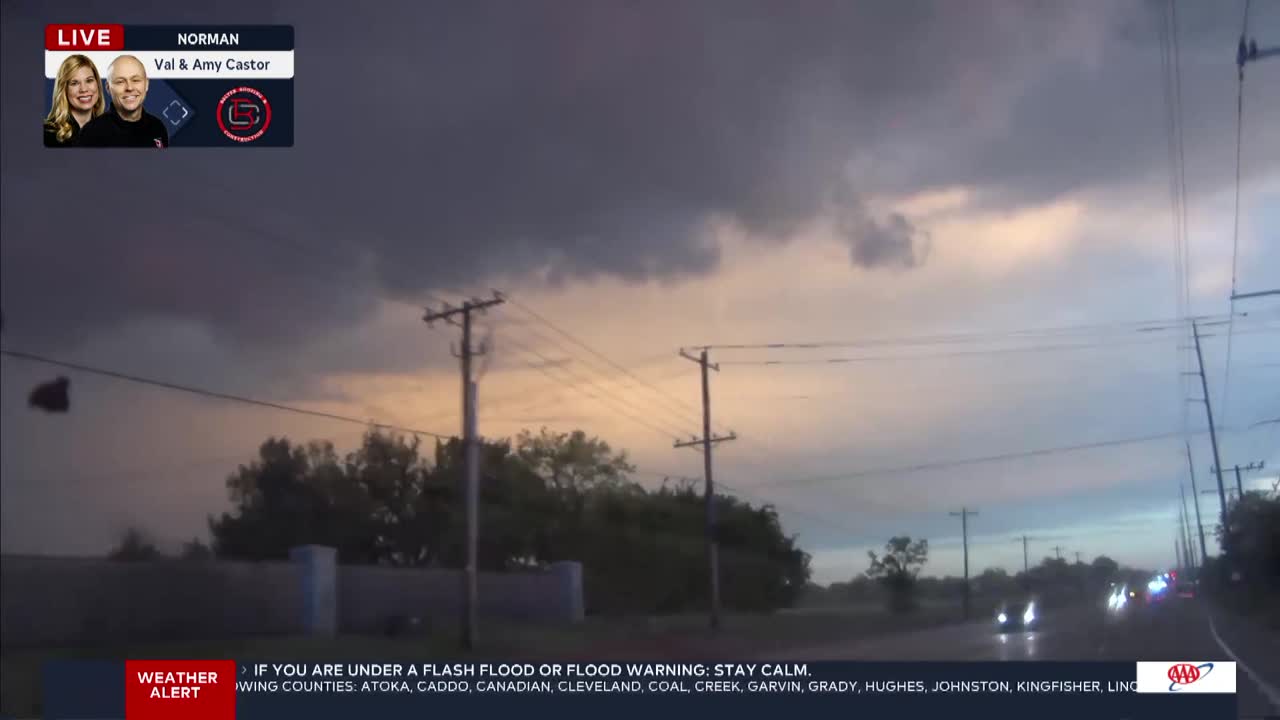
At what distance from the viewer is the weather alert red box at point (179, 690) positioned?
40.5 ft

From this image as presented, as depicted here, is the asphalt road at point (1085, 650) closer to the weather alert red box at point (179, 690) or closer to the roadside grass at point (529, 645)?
the roadside grass at point (529, 645)

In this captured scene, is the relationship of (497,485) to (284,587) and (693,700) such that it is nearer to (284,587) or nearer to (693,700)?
(284,587)

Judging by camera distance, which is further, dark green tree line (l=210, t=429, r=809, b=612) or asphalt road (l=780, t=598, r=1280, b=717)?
dark green tree line (l=210, t=429, r=809, b=612)

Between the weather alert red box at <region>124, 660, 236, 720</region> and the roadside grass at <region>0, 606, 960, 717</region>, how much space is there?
7429 millimetres

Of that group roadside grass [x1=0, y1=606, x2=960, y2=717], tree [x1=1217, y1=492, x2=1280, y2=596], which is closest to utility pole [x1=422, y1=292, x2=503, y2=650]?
roadside grass [x1=0, y1=606, x2=960, y2=717]

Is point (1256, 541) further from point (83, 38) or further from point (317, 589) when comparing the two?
point (83, 38)

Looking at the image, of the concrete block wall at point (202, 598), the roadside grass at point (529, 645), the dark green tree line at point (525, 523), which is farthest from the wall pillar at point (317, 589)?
the dark green tree line at point (525, 523)

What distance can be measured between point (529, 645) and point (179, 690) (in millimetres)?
25018

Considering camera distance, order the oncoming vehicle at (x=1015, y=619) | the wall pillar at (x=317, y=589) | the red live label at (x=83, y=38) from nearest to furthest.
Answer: the red live label at (x=83, y=38)
the wall pillar at (x=317, y=589)
the oncoming vehicle at (x=1015, y=619)

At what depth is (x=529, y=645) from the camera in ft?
121

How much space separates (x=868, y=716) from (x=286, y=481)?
4129cm

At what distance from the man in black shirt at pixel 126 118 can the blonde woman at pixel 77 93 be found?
0.14 m

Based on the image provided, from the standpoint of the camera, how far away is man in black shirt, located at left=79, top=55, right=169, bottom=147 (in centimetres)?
1434
